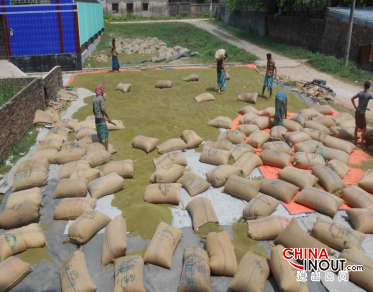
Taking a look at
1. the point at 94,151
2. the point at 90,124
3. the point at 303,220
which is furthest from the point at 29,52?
the point at 303,220

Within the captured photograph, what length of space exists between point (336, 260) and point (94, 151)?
16.6 ft

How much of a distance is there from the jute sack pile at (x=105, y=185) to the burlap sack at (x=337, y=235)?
11.4ft

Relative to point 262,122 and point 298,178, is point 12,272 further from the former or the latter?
point 262,122

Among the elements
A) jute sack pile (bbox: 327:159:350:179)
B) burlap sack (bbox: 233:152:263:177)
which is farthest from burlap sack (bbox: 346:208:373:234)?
burlap sack (bbox: 233:152:263:177)

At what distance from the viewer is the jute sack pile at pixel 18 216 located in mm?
5266

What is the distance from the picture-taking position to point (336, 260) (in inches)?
176

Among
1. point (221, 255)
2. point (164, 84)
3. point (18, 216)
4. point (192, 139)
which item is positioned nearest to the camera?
point (221, 255)

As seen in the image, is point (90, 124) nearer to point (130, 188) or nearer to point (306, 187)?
point (130, 188)

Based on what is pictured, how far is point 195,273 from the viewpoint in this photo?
4137 mm

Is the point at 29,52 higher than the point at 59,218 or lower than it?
higher

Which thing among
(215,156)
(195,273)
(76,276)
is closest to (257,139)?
(215,156)

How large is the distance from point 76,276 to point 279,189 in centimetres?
360

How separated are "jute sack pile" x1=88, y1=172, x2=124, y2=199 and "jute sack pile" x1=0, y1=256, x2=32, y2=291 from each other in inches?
68.7

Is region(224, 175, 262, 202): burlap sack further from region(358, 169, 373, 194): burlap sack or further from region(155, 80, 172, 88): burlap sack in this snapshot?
region(155, 80, 172, 88): burlap sack
